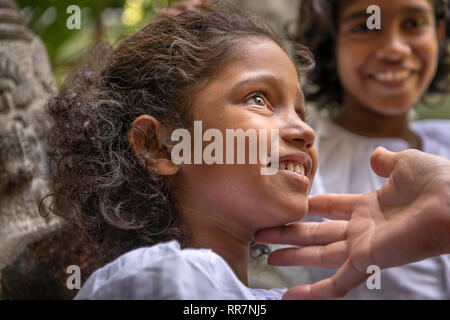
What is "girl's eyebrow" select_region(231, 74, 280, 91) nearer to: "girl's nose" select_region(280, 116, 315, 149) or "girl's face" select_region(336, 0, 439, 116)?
"girl's nose" select_region(280, 116, 315, 149)

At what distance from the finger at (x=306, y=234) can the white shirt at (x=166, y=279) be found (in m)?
0.21

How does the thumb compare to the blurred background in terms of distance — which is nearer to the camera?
the thumb

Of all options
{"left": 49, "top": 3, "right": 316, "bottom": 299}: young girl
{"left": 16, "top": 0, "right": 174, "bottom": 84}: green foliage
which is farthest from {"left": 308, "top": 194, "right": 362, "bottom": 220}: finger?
{"left": 16, "top": 0, "right": 174, "bottom": 84}: green foliage

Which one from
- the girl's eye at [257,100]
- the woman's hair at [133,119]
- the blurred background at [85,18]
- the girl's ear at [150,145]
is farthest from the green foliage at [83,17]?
the girl's eye at [257,100]

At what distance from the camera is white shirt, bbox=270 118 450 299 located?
→ 3.89ft

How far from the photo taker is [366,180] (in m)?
1.34

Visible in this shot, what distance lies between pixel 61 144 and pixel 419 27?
3.26 ft

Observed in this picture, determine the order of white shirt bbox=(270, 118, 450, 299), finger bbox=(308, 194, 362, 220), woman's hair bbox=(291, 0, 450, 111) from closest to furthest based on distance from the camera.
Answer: finger bbox=(308, 194, 362, 220), white shirt bbox=(270, 118, 450, 299), woman's hair bbox=(291, 0, 450, 111)

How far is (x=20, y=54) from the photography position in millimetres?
1188

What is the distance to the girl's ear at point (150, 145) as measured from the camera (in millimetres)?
857

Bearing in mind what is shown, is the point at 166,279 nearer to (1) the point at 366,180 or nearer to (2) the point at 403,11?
(1) the point at 366,180

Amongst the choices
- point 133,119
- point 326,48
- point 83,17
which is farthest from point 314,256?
point 83,17

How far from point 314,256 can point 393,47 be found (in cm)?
67

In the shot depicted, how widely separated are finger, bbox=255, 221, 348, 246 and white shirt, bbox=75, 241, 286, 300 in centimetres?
21
